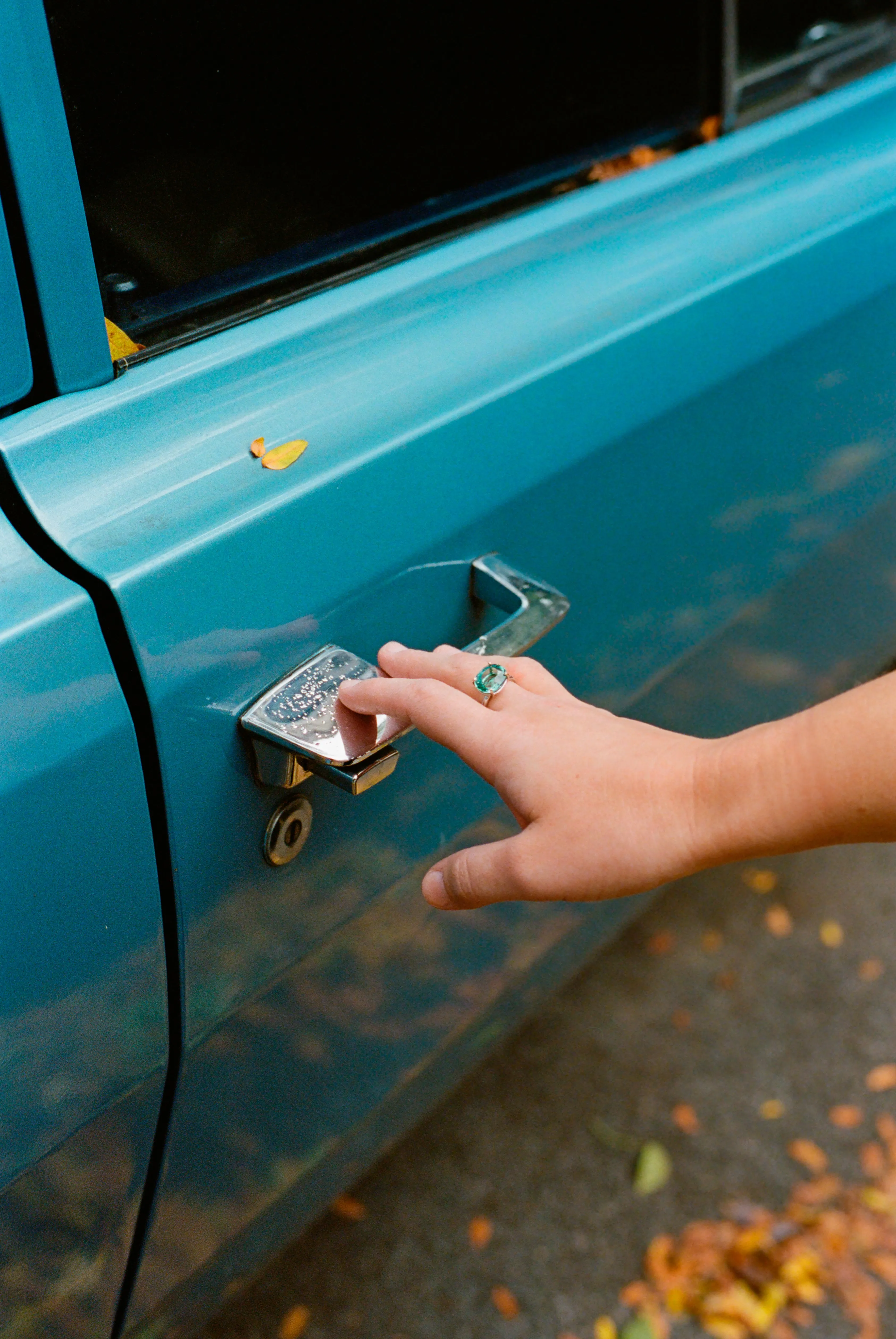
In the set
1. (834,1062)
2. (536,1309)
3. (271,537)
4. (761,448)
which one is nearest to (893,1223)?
(834,1062)

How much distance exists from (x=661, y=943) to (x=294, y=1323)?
1.12 metres

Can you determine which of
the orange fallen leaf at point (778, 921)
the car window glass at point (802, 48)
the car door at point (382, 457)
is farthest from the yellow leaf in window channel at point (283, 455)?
the orange fallen leaf at point (778, 921)

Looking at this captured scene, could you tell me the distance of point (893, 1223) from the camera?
6.81ft

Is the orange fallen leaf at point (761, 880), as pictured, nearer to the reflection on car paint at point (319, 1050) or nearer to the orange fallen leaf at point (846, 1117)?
the orange fallen leaf at point (846, 1117)

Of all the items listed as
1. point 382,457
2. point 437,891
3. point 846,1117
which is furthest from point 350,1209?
point 382,457

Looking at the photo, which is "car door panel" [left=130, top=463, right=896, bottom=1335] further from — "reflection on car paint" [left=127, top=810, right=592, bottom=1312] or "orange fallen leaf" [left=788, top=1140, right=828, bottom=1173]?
"orange fallen leaf" [left=788, top=1140, right=828, bottom=1173]

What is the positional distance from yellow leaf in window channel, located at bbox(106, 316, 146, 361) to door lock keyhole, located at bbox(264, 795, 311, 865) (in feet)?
1.38

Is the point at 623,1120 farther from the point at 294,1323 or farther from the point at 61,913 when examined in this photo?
the point at 61,913

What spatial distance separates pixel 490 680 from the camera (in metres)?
1.03

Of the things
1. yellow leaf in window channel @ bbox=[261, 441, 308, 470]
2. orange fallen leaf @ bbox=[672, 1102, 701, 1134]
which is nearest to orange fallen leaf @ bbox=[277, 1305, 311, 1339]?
orange fallen leaf @ bbox=[672, 1102, 701, 1134]

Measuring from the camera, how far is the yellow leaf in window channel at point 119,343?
39.5 inches

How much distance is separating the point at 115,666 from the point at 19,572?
0.10m

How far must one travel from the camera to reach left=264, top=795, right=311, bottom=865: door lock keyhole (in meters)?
1.03

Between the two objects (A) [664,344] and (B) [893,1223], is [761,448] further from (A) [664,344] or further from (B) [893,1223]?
(B) [893,1223]
